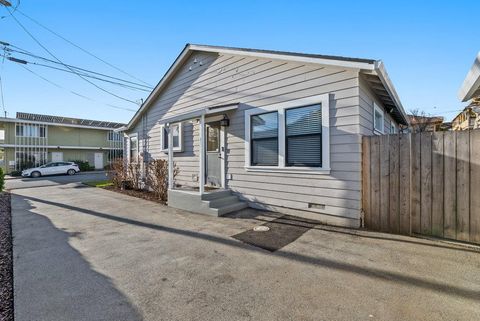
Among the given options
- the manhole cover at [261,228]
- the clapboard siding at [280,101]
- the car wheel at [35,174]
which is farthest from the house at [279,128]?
the car wheel at [35,174]

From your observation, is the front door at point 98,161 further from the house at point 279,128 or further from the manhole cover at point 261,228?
the manhole cover at point 261,228

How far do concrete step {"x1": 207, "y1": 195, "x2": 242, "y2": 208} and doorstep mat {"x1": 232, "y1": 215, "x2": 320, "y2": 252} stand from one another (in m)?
1.70

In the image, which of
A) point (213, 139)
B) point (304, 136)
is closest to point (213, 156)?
point (213, 139)

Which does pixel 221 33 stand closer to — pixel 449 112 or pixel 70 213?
pixel 70 213

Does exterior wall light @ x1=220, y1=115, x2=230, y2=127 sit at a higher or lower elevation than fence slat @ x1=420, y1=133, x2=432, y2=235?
higher

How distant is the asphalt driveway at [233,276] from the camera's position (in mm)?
2301

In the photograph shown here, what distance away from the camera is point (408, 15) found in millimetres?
6480

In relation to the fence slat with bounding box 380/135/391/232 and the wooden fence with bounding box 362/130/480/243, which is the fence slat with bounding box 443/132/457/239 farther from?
the fence slat with bounding box 380/135/391/232

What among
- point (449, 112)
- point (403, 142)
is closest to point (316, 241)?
point (403, 142)

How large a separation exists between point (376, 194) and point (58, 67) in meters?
14.5

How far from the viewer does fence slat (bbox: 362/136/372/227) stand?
193 inches

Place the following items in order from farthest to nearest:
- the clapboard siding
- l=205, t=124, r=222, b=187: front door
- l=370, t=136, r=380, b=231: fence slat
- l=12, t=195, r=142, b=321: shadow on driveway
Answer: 1. l=205, t=124, r=222, b=187: front door
2. the clapboard siding
3. l=370, t=136, r=380, b=231: fence slat
4. l=12, t=195, r=142, b=321: shadow on driveway

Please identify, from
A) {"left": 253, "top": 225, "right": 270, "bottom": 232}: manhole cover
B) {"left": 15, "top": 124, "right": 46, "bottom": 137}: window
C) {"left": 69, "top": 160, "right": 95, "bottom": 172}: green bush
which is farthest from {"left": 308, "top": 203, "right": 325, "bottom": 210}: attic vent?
{"left": 15, "top": 124, "right": 46, "bottom": 137}: window

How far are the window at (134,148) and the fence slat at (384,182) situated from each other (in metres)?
10.8
